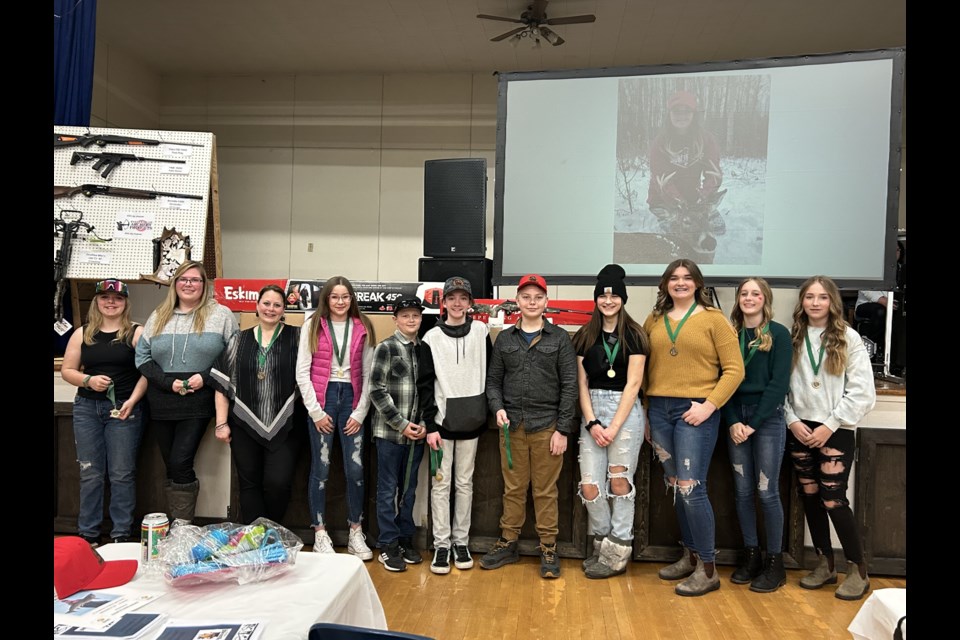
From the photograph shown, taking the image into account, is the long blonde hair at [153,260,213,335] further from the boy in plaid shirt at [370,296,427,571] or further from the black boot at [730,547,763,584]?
the black boot at [730,547,763,584]

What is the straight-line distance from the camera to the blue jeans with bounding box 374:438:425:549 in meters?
3.25

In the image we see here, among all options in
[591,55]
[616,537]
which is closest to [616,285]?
[616,537]

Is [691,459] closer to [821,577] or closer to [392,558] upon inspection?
[821,577]

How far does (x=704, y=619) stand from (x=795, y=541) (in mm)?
860

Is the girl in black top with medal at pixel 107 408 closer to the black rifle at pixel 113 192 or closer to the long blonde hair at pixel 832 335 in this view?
the black rifle at pixel 113 192

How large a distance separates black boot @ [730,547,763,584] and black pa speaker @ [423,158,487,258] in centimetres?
222

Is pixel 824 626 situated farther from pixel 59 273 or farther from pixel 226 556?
pixel 59 273

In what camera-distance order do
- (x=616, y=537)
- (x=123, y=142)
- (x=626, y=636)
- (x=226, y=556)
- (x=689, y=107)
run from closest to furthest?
1. (x=226, y=556)
2. (x=626, y=636)
3. (x=616, y=537)
4. (x=689, y=107)
5. (x=123, y=142)

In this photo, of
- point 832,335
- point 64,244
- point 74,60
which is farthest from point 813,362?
point 74,60

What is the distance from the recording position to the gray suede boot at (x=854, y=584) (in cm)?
298

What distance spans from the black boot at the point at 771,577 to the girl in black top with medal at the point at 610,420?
61cm

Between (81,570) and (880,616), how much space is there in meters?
1.87

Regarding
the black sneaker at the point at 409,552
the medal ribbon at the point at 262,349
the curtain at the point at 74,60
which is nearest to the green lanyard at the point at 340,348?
the medal ribbon at the point at 262,349

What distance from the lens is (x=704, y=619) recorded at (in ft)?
9.02
